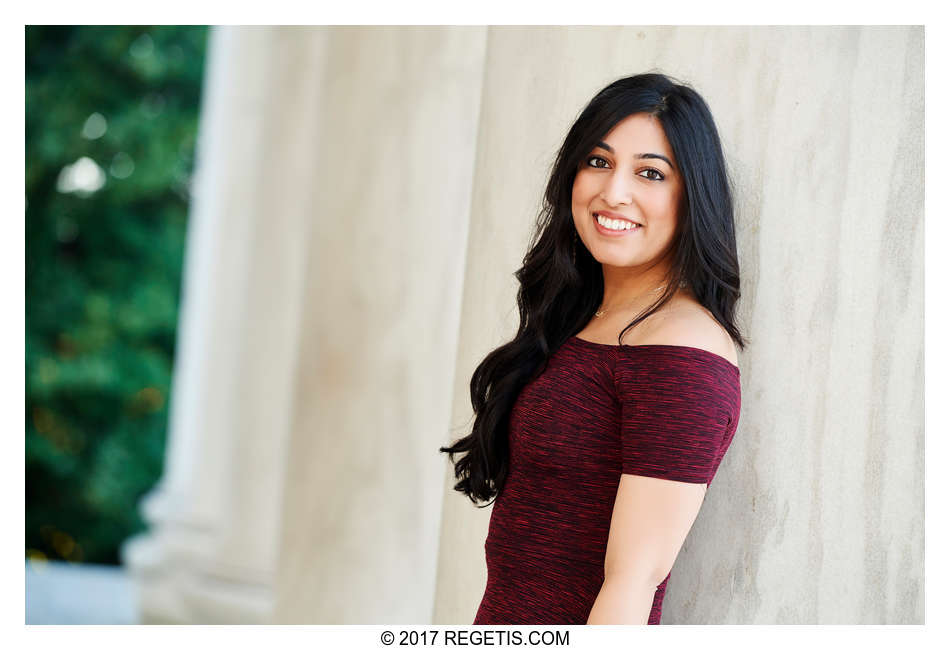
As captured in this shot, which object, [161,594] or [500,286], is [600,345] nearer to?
→ [500,286]

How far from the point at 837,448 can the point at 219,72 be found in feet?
34.3

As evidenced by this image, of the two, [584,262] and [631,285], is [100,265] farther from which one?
[631,285]

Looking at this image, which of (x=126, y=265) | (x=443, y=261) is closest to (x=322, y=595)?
(x=443, y=261)

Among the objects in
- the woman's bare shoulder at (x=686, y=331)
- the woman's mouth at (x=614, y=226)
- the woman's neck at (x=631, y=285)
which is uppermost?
the woman's mouth at (x=614, y=226)

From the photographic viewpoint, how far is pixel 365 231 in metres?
7.86

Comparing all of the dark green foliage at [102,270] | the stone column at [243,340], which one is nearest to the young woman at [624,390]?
the stone column at [243,340]

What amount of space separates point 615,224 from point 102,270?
19140 mm

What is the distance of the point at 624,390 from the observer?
11.6 ft

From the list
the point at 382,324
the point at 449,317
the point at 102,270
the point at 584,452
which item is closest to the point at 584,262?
the point at 584,452

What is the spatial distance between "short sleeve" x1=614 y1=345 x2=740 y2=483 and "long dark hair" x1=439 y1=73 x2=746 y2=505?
28 centimetres

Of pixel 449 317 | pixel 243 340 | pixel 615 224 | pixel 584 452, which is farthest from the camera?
pixel 243 340

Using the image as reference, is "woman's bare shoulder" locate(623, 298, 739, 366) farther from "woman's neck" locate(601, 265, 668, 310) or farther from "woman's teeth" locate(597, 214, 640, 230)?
"woman's teeth" locate(597, 214, 640, 230)

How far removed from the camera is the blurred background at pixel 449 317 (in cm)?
382

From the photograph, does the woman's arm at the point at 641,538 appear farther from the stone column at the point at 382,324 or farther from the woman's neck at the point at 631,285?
the stone column at the point at 382,324
